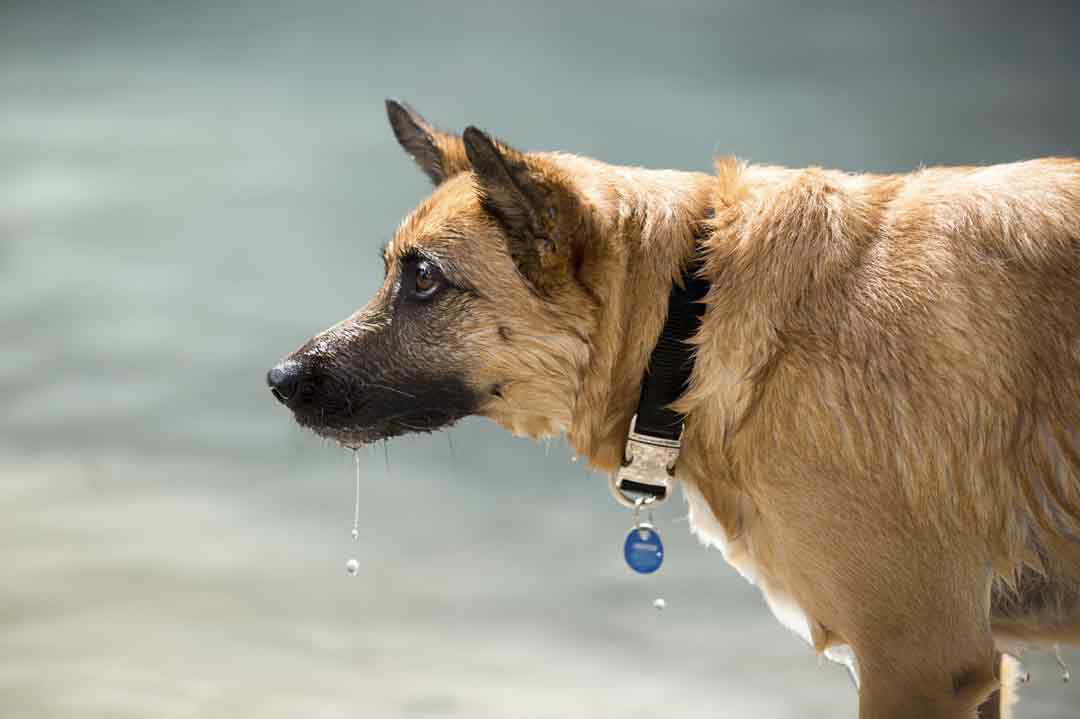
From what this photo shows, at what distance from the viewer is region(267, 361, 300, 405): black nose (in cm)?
389

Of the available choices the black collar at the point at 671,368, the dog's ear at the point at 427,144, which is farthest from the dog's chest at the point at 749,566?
the dog's ear at the point at 427,144

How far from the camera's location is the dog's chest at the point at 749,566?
372 cm

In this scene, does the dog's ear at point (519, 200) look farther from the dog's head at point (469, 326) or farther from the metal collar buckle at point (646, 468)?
the metal collar buckle at point (646, 468)

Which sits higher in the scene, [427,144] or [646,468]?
[427,144]

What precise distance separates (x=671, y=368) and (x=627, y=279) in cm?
29

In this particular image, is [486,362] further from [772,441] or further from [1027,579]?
[1027,579]

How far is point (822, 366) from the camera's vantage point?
351 cm

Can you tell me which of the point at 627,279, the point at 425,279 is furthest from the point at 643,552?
the point at 425,279

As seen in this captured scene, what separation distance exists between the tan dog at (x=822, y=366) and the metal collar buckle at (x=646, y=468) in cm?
7

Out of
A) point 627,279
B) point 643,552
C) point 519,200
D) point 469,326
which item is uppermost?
point 519,200

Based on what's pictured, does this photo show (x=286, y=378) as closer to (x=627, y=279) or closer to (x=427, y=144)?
(x=427, y=144)

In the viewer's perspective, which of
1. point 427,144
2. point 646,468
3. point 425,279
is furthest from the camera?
point 427,144

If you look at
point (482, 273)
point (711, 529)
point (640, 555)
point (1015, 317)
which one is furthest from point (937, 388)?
point (482, 273)

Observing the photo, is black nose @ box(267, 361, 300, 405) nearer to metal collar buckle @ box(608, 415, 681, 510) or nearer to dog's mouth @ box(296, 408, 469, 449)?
dog's mouth @ box(296, 408, 469, 449)
